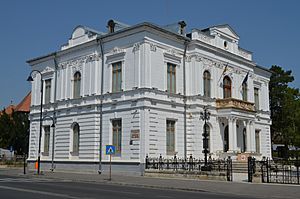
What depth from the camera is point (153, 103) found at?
3391 cm

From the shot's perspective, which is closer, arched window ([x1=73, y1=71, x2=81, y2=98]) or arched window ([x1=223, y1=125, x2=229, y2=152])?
arched window ([x1=223, y1=125, x2=229, y2=152])

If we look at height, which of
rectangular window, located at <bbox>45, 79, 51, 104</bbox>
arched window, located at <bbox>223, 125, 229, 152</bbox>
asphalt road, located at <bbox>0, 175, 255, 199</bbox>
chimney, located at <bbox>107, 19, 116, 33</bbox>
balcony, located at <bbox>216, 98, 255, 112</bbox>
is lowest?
asphalt road, located at <bbox>0, 175, 255, 199</bbox>

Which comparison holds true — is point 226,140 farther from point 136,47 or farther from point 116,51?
point 116,51

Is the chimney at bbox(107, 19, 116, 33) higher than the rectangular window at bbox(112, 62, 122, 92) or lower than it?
higher

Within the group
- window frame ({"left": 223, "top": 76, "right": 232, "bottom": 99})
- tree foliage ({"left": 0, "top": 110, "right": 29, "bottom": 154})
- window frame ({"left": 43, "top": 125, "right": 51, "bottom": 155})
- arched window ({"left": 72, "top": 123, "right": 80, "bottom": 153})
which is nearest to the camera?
arched window ({"left": 72, "top": 123, "right": 80, "bottom": 153})

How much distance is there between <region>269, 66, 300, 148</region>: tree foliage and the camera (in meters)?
55.1

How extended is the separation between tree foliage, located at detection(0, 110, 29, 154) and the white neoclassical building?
16409 mm

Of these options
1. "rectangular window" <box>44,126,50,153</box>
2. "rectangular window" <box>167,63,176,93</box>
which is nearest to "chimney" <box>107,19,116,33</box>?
"rectangular window" <box>167,63,176,93</box>

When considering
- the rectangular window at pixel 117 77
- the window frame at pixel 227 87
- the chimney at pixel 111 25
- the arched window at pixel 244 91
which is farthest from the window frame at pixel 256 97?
the chimney at pixel 111 25

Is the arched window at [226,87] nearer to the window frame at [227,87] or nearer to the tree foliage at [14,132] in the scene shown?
the window frame at [227,87]

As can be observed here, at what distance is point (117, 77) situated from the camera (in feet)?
120

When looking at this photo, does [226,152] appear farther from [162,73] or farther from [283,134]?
[283,134]

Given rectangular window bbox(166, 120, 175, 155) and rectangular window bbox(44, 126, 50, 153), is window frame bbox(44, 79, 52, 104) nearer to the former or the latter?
rectangular window bbox(44, 126, 50, 153)

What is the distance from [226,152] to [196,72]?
27.9 feet
